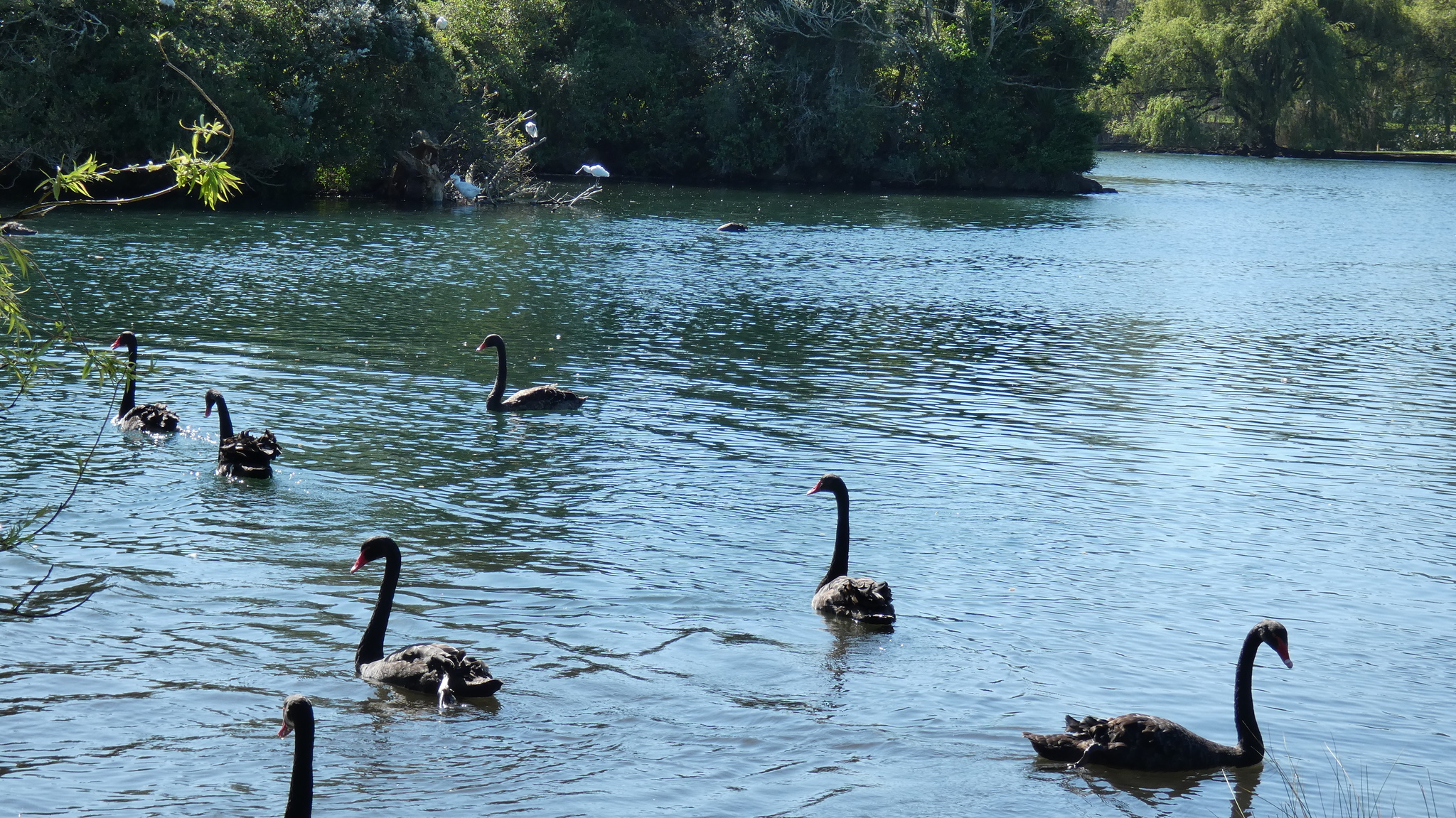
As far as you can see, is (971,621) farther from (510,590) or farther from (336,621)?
(336,621)

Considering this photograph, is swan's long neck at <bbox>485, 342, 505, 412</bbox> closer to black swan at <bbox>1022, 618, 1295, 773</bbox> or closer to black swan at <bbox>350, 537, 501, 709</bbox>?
black swan at <bbox>350, 537, 501, 709</bbox>

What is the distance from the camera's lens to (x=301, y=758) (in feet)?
24.6

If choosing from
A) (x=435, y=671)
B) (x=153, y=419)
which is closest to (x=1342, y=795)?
(x=435, y=671)

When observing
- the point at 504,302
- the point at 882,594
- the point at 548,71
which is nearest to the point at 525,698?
A: the point at 882,594

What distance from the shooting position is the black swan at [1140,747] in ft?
30.6

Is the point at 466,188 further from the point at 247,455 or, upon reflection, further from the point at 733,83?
the point at 247,455

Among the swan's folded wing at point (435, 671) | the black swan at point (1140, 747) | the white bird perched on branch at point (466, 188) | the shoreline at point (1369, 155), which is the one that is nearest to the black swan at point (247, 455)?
the swan's folded wing at point (435, 671)

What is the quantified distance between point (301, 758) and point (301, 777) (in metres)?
0.11

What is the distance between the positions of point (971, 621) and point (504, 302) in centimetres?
2093

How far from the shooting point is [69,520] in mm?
13992

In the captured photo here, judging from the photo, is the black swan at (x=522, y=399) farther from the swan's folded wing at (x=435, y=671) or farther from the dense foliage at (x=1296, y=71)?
the dense foliage at (x=1296, y=71)

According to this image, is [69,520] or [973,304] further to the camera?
[973,304]

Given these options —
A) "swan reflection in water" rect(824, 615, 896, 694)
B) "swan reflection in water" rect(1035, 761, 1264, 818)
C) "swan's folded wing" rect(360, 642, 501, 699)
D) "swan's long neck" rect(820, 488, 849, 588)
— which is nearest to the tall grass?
"swan reflection in water" rect(1035, 761, 1264, 818)

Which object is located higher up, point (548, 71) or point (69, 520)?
point (548, 71)
